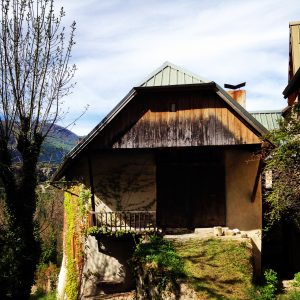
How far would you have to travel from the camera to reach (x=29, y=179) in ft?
38.7

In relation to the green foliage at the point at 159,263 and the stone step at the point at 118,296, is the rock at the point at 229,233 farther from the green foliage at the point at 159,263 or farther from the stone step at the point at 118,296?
the stone step at the point at 118,296

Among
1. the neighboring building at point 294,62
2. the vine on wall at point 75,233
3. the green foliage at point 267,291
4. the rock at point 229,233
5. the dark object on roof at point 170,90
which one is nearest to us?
the green foliage at point 267,291

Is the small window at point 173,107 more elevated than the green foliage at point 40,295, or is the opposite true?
the small window at point 173,107

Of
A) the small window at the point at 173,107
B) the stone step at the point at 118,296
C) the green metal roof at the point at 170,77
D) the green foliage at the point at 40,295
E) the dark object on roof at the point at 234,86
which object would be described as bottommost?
the green foliage at the point at 40,295

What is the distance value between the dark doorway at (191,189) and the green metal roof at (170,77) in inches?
117

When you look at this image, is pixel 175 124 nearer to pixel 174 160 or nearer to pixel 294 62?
pixel 174 160

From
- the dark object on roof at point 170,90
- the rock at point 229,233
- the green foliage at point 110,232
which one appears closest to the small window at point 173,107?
the dark object on roof at point 170,90

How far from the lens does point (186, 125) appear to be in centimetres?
1405

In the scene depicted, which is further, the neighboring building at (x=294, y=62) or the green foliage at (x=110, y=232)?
the neighboring building at (x=294, y=62)

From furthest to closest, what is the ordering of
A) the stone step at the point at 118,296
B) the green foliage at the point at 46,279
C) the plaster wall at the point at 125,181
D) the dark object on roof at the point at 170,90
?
the green foliage at the point at 46,279
the plaster wall at the point at 125,181
the stone step at the point at 118,296
the dark object on roof at the point at 170,90

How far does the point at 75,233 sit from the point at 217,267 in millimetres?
7322

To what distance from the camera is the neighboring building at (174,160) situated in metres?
13.9

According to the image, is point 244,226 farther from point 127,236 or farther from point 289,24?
point 289,24

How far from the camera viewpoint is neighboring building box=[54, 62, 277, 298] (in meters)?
13.9
